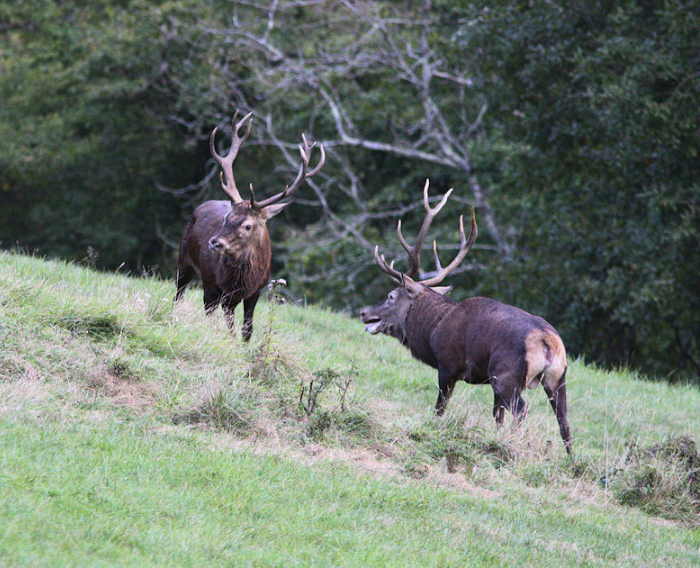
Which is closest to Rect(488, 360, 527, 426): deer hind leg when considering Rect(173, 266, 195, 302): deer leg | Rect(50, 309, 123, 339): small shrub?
Rect(50, 309, 123, 339): small shrub

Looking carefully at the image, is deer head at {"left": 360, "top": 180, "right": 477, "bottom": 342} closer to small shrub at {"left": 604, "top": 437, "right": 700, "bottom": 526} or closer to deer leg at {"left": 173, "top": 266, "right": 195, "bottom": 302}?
deer leg at {"left": 173, "top": 266, "right": 195, "bottom": 302}

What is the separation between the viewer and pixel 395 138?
880 inches

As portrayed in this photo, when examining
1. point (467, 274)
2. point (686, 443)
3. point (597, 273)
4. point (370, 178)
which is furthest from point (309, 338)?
point (370, 178)

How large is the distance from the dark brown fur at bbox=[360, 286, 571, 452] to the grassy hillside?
0.32 metres

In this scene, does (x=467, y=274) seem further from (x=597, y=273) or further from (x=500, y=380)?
(x=500, y=380)

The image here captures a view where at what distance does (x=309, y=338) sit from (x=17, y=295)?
13.4ft

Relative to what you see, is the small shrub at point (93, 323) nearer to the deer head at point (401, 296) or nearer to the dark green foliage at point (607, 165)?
the deer head at point (401, 296)

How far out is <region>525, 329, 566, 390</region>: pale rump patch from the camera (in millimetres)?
8406

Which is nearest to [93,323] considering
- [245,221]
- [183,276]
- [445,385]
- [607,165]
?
[245,221]

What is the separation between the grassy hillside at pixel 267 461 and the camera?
5.12 m

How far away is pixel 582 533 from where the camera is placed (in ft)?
21.0

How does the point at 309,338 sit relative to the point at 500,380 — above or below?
below

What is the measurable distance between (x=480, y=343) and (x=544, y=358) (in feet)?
2.39

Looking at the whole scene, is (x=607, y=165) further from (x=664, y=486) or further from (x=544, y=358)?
(x=664, y=486)
